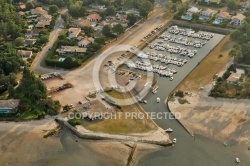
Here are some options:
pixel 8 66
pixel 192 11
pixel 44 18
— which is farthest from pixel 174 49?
pixel 8 66

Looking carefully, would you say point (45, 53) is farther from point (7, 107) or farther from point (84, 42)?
point (7, 107)

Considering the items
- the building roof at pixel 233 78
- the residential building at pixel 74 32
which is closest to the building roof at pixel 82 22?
the residential building at pixel 74 32

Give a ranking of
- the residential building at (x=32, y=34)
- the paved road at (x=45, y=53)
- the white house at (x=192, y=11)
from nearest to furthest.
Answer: the paved road at (x=45, y=53) < the residential building at (x=32, y=34) < the white house at (x=192, y=11)

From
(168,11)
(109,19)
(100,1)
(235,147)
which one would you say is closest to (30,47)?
(109,19)

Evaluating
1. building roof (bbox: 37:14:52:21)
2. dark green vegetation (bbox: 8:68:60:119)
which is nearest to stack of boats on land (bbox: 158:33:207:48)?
building roof (bbox: 37:14:52:21)

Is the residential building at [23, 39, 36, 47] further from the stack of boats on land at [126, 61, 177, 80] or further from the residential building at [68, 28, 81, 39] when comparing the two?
the stack of boats on land at [126, 61, 177, 80]

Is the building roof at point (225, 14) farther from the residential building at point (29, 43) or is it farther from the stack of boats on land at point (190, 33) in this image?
the residential building at point (29, 43)

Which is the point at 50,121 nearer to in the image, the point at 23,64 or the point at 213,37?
the point at 23,64
